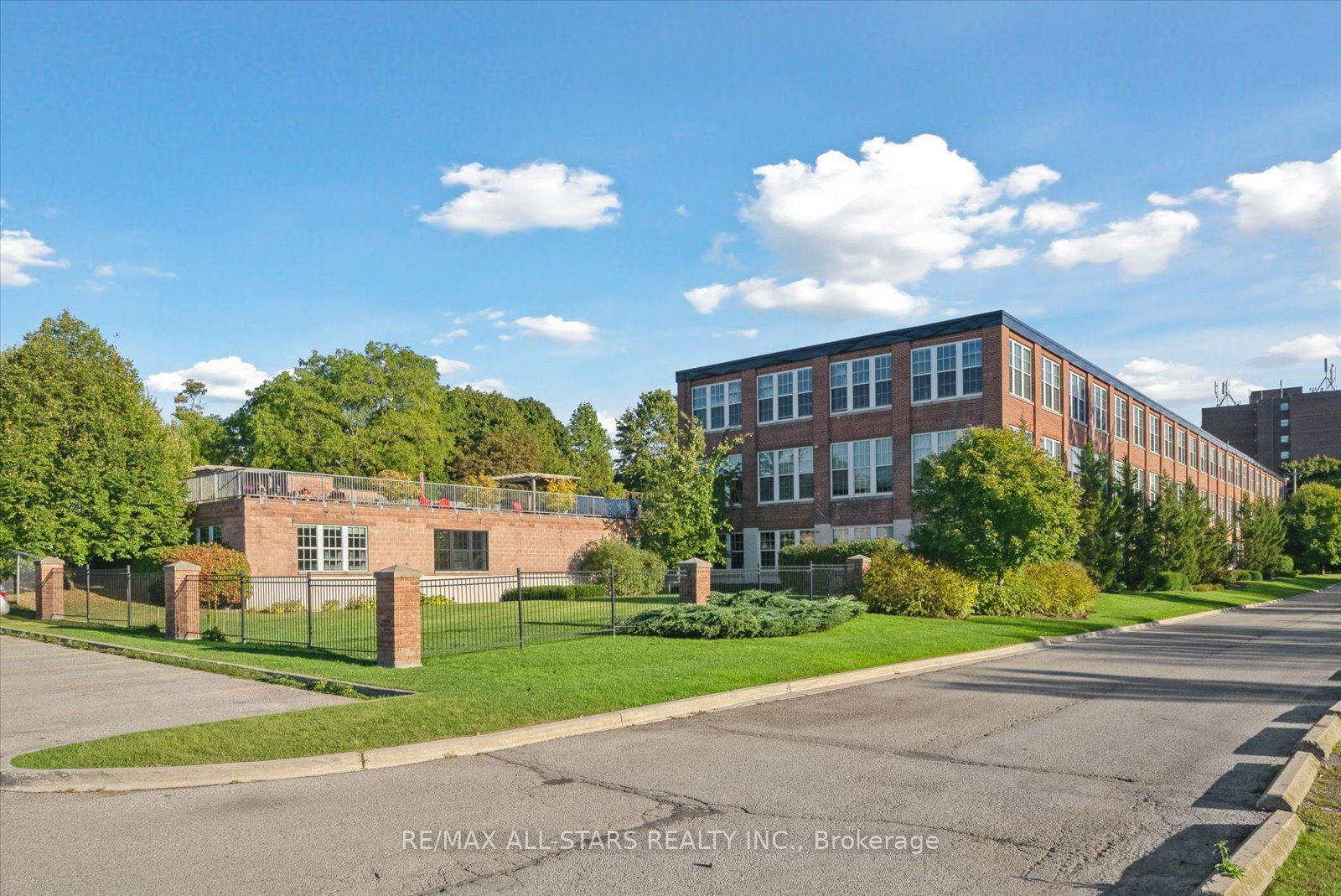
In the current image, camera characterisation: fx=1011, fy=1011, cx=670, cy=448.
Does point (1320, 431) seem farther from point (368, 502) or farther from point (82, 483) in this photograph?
point (82, 483)

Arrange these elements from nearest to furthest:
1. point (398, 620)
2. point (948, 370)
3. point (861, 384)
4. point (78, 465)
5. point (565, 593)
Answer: point (398, 620)
point (565, 593)
point (78, 465)
point (948, 370)
point (861, 384)

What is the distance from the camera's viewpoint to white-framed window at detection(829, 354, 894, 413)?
1709 inches

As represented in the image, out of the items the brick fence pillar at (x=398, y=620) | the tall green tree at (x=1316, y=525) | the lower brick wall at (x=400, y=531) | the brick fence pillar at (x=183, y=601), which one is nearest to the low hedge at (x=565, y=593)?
the lower brick wall at (x=400, y=531)

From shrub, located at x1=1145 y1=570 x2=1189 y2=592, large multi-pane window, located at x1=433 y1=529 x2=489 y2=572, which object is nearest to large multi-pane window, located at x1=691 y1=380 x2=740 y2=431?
large multi-pane window, located at x1=433 y1=529 x2=489 y2=572

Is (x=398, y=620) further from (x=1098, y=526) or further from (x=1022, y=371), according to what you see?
(x=1098, y=526)

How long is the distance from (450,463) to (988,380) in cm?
4409

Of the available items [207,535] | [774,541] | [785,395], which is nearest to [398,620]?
[207,535]

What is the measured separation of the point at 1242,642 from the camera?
75.8ft

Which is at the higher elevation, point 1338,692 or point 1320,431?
point 1320,431

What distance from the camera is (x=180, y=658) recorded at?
741 inches

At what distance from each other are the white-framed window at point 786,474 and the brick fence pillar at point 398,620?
30.6 meters

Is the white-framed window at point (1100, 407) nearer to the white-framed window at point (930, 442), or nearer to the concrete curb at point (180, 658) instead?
the white-framed window at point (930, 442)

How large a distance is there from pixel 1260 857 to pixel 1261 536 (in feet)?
225

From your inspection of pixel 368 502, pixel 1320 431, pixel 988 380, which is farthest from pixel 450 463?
pixel 1320 431
